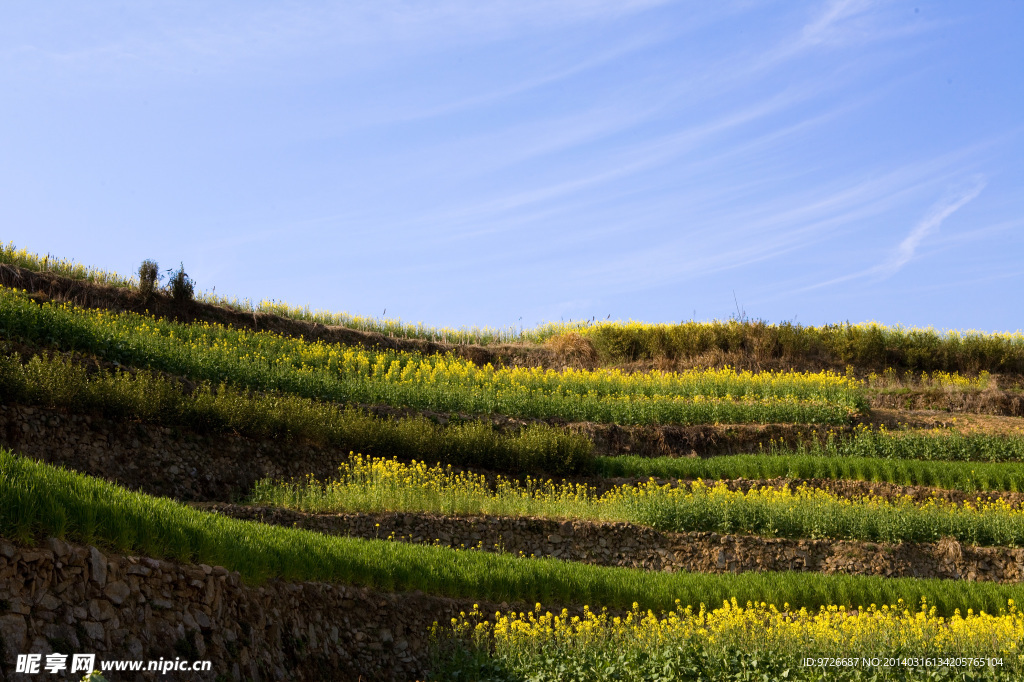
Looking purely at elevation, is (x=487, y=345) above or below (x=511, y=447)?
above

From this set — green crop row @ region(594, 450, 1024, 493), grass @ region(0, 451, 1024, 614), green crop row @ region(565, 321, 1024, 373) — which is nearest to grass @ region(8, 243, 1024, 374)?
green crop row @ region(565, 321, 1024, 373)

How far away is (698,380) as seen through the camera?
88.3ft

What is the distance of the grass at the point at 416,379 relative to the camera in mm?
18984

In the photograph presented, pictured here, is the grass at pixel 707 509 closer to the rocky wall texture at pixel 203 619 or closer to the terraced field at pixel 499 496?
the terraced field at pixel 499 496

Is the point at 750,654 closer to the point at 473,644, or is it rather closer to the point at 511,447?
the point at 473,644

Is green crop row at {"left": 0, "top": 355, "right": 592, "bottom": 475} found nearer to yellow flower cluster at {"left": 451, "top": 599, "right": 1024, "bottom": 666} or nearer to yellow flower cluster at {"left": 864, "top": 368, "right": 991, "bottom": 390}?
yellow flower cluster at {"left": 451, "top": 599, "right": 1024, "bottom": 666}

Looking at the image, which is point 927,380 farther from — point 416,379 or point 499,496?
point 499,496

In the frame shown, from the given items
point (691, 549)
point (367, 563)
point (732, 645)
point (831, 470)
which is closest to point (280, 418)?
point (367, 563)

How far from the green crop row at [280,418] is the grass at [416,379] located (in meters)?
1.08

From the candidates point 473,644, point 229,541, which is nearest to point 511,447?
point 473,644

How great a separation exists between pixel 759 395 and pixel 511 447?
9.83 m

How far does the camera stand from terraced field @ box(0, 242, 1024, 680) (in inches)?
335

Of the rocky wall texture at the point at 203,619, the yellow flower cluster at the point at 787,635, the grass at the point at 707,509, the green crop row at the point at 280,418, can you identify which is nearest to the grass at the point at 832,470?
the green crop row at the point at 280,418

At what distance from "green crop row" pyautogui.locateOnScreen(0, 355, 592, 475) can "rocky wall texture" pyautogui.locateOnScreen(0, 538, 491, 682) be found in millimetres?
8394
